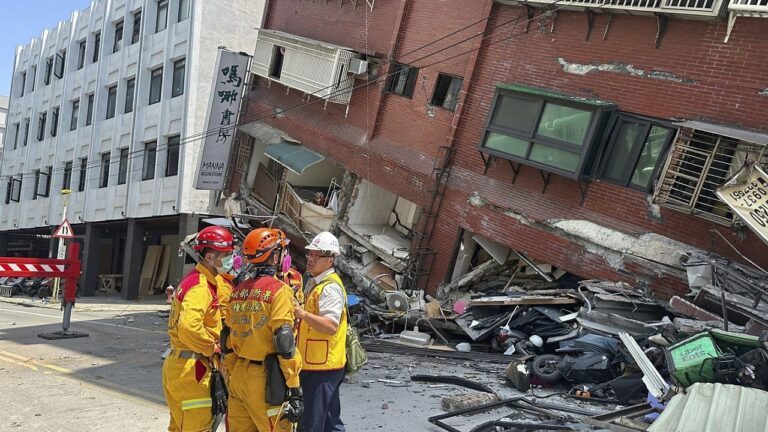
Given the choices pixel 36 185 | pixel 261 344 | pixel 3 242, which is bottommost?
pixel 3 242

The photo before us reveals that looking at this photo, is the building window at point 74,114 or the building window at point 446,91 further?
the building window at point 74,114

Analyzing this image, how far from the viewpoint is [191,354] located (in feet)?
16.3

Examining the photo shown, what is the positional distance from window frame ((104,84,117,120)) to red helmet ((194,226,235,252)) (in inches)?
1019

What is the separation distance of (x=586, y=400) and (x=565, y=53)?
686cm

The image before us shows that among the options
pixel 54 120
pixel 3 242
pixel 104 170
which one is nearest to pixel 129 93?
pixel 104 170

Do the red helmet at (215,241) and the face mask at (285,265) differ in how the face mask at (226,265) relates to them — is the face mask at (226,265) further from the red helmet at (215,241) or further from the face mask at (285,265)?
the face mask at (285,265)

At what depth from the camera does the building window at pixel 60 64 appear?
111ft

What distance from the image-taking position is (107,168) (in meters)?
28.5

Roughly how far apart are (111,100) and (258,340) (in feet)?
90.9

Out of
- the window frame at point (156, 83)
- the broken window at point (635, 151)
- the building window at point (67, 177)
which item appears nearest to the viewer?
the broken window at point (635, 151)

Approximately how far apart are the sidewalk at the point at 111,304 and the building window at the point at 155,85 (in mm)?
7697

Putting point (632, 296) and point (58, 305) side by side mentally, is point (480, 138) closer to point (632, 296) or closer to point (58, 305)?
point (632, 296)

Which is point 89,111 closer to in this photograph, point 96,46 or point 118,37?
point 96,46

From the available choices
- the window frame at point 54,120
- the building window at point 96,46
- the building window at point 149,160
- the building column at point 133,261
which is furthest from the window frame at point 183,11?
the window frame at point 54,120
